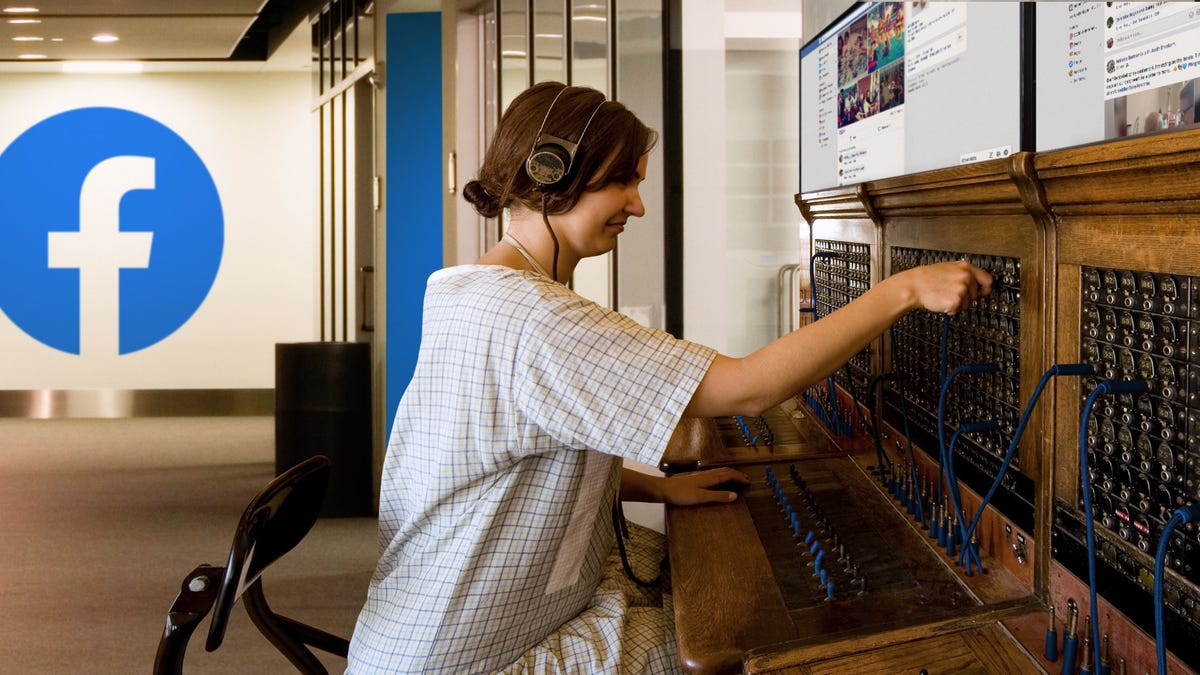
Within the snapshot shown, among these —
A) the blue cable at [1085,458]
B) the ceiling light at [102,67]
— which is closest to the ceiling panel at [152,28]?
the ceiling light at [102,67]

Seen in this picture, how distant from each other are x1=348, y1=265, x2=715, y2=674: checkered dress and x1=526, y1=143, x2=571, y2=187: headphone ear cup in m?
0.14

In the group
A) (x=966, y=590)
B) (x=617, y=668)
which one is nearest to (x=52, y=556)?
(x=617, y=668)

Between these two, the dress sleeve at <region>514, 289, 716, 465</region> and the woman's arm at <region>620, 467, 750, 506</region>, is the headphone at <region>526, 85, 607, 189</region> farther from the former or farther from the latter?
the woman's arm at <region>620, 467, 750, 506</region>

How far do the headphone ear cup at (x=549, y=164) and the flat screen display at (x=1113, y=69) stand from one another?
1.95ft

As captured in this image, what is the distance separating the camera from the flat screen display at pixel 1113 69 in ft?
3.42

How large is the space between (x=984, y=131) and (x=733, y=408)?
21.2 inches

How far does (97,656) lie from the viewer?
346cm

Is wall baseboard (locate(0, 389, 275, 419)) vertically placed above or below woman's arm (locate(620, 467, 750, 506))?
below

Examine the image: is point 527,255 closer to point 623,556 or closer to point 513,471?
point 513,471

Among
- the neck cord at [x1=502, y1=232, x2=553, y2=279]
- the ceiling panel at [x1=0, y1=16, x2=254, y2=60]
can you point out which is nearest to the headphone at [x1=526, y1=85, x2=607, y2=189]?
the neck cord at [x1=502, y1=232, x2=553, y2=279]

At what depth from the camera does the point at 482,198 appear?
1.68 meters

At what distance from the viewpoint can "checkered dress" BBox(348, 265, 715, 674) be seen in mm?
1340

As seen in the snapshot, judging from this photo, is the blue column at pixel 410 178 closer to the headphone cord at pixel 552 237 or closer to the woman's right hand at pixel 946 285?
the headphone cord at pixel 552 237

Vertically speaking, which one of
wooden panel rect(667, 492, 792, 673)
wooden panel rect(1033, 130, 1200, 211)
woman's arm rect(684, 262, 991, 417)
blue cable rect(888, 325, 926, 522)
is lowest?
wooden panel rect(667, 492, 792, 673)
